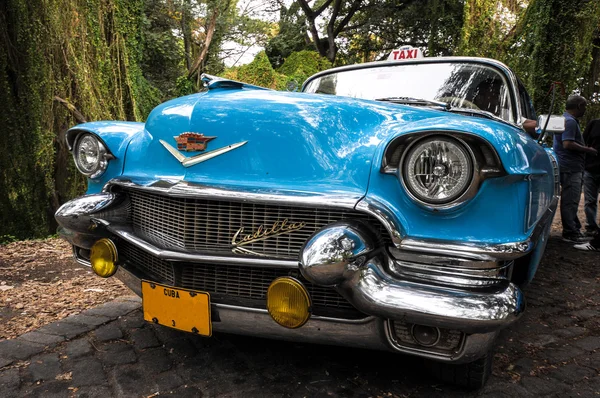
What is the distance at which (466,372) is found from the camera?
1.77m

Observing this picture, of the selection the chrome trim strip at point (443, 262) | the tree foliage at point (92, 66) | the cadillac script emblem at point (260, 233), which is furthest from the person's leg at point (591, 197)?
the cadillac script emblem at point (260, 233)

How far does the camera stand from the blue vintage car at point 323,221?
4.89ft

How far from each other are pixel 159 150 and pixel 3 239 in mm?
4059

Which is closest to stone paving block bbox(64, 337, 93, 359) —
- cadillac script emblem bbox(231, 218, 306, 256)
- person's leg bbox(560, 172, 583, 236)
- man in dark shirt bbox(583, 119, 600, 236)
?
cadillac script emblem bbox(231, 218, 306, 256)

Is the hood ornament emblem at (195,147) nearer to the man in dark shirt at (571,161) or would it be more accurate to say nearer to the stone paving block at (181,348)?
the stone paving block at (181,348)

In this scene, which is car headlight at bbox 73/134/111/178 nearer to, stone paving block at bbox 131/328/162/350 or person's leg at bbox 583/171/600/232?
stone paving block at bbox 131/328/162/350

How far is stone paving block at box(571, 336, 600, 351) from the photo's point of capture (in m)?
2.38

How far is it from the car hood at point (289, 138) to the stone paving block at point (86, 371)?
2.99 ft

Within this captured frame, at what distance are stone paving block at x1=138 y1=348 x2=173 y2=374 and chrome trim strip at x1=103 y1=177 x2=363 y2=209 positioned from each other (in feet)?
2.66

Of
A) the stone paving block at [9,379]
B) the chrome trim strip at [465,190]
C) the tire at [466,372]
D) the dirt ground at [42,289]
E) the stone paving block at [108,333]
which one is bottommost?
the dirt ground at [42,289]

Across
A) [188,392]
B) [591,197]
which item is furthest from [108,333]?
[591,197]

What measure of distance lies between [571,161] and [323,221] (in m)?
4.22

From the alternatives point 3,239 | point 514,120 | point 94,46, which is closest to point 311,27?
point 94,46

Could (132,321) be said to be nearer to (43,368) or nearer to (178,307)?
(43,368)
